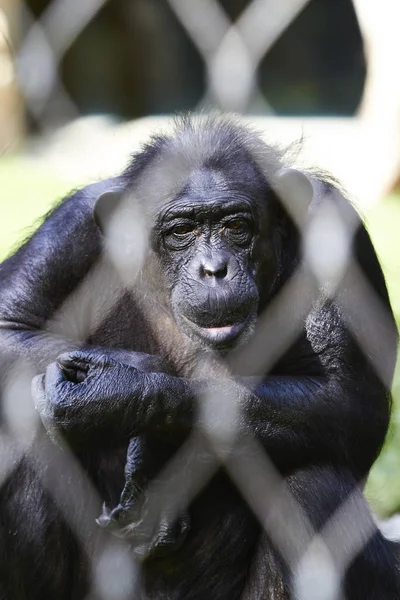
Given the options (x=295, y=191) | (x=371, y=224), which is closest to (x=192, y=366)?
(x=295, y=191)

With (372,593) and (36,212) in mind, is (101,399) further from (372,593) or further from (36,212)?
(36,212)

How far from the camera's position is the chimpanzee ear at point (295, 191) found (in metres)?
3.23

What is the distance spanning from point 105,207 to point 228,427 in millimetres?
743

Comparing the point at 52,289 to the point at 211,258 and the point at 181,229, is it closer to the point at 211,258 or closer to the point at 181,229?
the point at 181,229

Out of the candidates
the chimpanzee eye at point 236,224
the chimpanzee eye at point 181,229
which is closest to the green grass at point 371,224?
the chimpanzee eye at point 181,229

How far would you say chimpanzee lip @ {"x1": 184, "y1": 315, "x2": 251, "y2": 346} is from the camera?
2992mm

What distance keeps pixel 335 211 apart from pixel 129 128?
5.76 metres

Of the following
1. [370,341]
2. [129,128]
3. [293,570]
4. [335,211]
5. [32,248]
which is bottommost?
[129,128]

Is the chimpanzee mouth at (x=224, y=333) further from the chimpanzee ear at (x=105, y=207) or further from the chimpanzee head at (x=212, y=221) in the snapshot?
the chimpanzee ear at (x=105, y=207)

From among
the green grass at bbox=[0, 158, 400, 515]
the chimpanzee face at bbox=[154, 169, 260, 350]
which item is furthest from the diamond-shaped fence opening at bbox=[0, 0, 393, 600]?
the green grass at bbox=[0, 158, 400, 515]

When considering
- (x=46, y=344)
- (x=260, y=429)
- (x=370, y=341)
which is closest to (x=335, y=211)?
(x=370, y=341)

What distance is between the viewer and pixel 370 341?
3.32 meters

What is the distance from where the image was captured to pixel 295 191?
3.26 m

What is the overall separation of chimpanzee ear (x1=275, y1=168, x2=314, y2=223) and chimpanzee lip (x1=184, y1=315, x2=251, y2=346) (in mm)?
434
